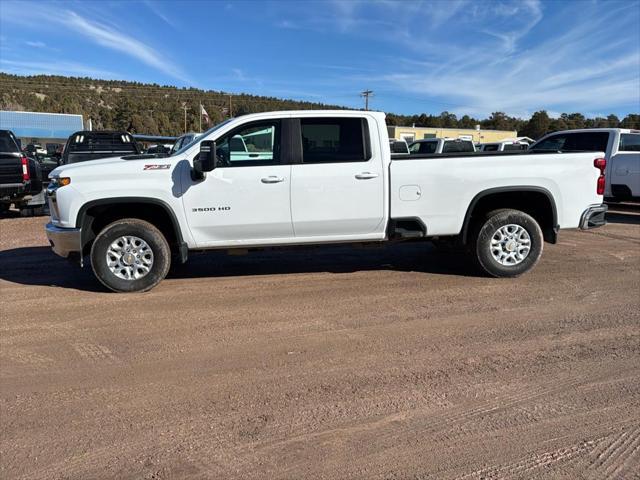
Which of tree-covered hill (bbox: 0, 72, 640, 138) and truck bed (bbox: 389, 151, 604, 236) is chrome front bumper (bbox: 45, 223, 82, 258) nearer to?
truck bed (bbox: 389, 151, 604, 236)

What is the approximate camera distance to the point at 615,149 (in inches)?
483

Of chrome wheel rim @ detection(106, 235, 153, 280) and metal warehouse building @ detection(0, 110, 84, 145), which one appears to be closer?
chrome wheel rim @ detection(106, 235, 153, 280)

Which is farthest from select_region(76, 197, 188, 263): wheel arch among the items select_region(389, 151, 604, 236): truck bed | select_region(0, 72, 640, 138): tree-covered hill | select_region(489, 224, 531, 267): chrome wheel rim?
select_region(0, 72, 640, 138): tree-covered hill

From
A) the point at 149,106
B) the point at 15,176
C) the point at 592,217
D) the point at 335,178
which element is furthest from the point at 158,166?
the point at 149,106

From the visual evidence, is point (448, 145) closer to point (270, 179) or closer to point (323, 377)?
point (270, 179)

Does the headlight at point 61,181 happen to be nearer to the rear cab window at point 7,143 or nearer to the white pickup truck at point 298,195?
the white pickup truck at point 298,195

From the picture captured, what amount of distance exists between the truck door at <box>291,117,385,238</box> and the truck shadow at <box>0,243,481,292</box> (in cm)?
106

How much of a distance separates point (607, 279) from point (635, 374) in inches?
118

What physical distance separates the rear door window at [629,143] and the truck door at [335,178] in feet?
31.6

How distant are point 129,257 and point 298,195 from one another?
6.82 feet

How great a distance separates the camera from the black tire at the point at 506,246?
6117mm

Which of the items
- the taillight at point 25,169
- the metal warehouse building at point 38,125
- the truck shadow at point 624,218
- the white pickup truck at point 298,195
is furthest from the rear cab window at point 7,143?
the metal warehouse building at point 38,125

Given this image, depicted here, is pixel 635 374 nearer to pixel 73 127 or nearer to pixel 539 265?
pixel 539 265

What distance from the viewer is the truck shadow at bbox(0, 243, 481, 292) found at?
6477mm
